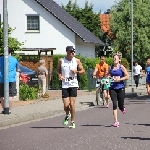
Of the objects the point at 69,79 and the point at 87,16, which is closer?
the point at 69,79

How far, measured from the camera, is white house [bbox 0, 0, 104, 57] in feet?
134

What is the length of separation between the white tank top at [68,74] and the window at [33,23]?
27835 millimetres

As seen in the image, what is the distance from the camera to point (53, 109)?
19.0m

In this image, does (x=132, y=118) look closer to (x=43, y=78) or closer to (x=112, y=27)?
(x=43, y=78)

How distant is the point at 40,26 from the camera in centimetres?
4134

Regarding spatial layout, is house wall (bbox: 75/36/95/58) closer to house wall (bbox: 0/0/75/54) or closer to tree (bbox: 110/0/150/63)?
house wall (bbox: 0/0/75/54)

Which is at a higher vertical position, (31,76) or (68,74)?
(31,76)

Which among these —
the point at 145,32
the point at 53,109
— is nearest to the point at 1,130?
the point at 53,109

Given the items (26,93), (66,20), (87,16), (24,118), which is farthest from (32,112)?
(87,16)

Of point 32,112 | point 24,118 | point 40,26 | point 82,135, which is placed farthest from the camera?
point 40,26

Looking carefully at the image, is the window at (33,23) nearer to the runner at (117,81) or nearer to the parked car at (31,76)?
the parked car at (31,76)

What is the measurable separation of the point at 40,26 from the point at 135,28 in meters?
24.2

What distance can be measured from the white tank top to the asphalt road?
1.00m

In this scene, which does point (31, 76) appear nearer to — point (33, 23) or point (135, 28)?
point (33, 23)
